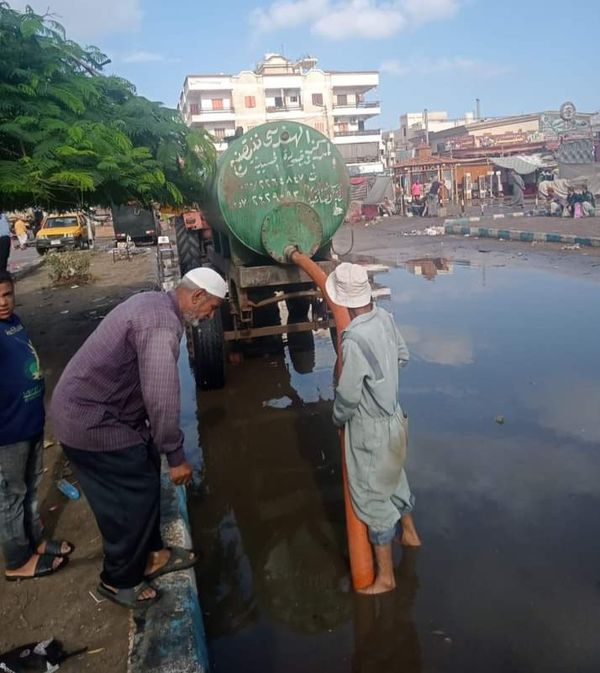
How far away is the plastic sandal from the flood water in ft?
0.63

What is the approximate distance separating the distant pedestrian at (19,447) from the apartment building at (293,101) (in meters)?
60.1

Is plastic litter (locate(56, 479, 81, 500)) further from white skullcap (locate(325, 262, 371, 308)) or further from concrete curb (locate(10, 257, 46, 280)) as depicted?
concrete curb (locate(10, 257, 46, 280))

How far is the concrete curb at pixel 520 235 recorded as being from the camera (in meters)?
15.1

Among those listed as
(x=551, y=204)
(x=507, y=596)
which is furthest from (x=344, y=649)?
(x=551, y=204)

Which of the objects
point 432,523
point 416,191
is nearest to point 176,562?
point 432,523

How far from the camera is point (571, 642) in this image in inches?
107

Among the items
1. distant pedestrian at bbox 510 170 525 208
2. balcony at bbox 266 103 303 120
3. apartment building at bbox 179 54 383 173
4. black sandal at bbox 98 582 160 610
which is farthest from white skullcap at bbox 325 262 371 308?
balcony at bbox 266 103 303 120

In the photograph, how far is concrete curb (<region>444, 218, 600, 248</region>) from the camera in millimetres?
15089

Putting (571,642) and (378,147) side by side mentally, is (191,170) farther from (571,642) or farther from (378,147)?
(378,147)

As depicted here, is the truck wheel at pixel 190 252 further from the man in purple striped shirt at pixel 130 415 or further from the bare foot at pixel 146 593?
the bare foot at pixel 146 593

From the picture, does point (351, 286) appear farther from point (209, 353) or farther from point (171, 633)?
point (209, 353)

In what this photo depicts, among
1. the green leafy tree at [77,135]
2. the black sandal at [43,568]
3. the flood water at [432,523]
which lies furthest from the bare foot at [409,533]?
the green leafy tree at [77,135]

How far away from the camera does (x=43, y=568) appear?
10.8 ft

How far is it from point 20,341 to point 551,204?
23.6 meters
